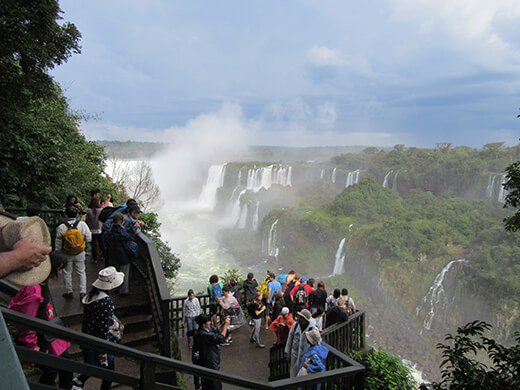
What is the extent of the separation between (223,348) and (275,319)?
1285 millimetres

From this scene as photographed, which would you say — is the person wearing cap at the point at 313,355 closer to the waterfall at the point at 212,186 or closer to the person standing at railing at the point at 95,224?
the person standing at railing at the point at 95,224

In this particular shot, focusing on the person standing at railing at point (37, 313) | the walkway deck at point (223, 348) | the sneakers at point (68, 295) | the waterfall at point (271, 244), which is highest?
the person standing at railing at point (37, 313)

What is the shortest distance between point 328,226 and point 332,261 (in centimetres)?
529

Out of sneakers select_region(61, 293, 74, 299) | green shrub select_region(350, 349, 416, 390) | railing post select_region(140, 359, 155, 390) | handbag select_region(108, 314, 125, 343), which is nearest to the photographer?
railing post select_region(140, 359, 155, 390)

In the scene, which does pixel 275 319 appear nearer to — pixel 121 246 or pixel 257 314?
pixel 257 314

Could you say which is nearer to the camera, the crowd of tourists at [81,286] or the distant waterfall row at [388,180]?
the crowd of tourists at [81,286]

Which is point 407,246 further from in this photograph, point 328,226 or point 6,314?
point 6,314

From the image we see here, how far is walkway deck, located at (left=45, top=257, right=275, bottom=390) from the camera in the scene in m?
4.59

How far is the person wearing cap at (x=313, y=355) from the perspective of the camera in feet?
13.1

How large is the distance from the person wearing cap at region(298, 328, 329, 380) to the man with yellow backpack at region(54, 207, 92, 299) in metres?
3.42

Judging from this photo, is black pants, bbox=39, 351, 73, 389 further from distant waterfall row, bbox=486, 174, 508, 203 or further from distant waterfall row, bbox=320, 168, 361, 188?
distant waterfall row, bbox=320, 168, 361, 188

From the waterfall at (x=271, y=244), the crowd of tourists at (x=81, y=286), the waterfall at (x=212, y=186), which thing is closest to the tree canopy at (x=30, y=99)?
the crowd of tourists at (x=81, y=286)

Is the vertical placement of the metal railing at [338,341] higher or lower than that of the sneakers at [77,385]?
lower

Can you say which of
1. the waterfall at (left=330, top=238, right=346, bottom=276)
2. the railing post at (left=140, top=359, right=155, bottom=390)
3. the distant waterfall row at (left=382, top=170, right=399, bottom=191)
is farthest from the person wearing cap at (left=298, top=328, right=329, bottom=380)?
the distant waterfall row at (left=382, top=170, right=399, bottom=191)
